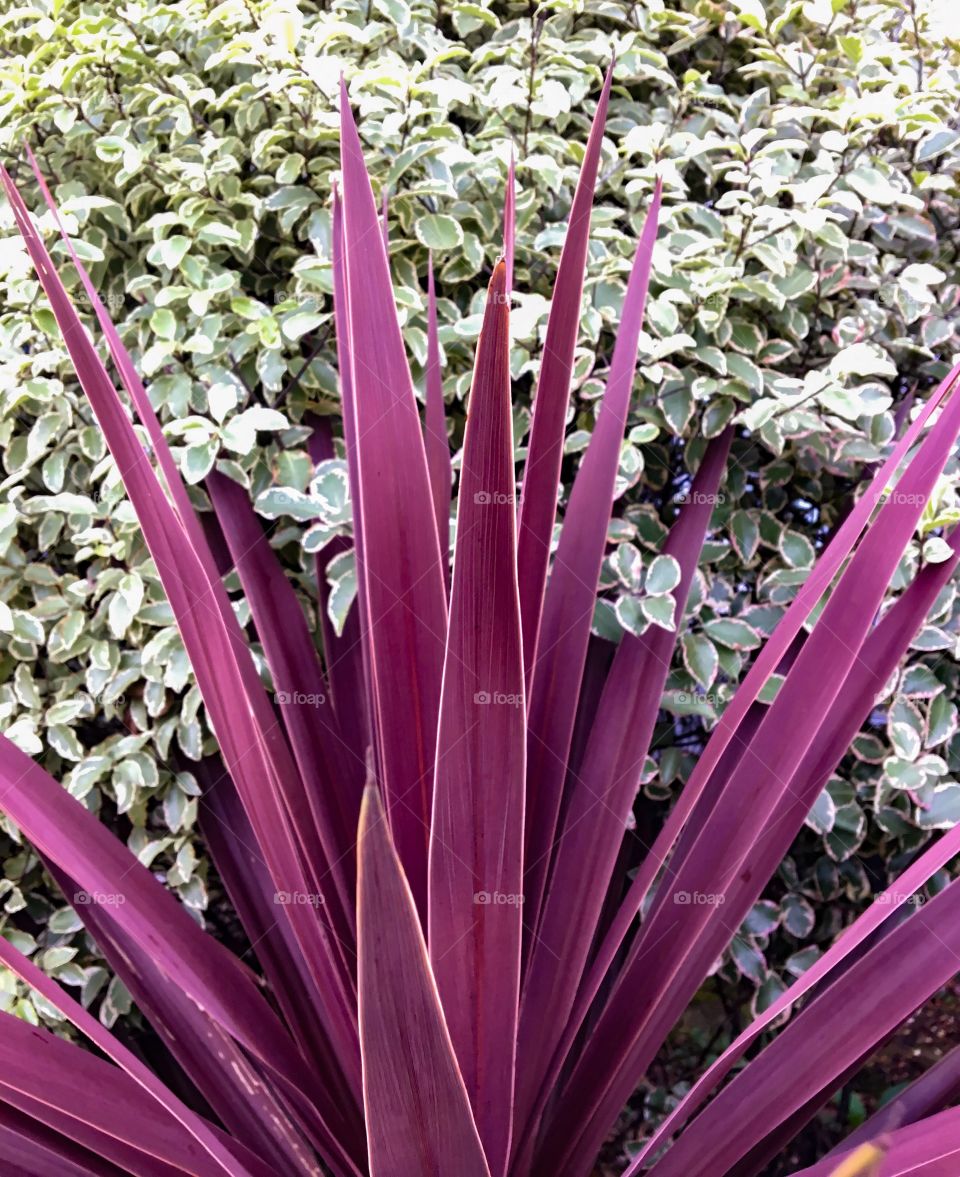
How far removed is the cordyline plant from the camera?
1.75ft

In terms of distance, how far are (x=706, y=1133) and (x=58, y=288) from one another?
0.84m

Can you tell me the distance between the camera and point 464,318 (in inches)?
48.8

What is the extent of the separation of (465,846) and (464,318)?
0.84 metres

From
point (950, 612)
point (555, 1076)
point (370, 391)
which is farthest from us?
point (950, 612)

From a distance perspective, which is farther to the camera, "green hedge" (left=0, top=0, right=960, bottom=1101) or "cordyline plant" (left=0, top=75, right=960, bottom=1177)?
"green hedge" (left=0, top=0, right=960, bottom=1101)

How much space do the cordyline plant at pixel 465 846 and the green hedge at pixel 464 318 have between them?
0.70 feet

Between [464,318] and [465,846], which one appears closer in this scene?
[465,846]

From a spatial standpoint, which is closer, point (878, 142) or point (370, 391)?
point (370, 391)

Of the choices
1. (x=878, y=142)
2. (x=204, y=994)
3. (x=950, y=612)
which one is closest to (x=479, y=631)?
(x=204, y=994)

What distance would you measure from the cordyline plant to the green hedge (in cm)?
21

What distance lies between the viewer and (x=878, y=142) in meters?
1.34

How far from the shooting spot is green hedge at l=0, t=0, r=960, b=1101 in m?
1.16

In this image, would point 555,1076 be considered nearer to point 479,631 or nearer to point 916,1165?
point 916,1165

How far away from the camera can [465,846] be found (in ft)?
1.88
